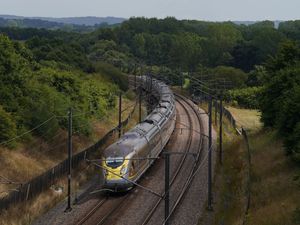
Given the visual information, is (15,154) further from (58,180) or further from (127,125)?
(127,125)

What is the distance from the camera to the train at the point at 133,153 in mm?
31797

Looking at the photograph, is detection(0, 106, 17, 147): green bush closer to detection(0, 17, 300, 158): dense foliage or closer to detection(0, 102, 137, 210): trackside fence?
detection(0, 17, 300, 158): dense foliage

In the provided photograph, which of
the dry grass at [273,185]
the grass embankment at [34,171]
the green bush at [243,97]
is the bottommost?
the green bush at [243,97]

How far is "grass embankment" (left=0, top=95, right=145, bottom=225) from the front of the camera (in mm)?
28948

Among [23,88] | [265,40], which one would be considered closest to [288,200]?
[23,88]

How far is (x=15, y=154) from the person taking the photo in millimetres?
37312

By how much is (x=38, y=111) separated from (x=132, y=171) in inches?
544

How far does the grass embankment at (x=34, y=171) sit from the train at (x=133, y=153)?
3969 mm

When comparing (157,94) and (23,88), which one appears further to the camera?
(157,94)

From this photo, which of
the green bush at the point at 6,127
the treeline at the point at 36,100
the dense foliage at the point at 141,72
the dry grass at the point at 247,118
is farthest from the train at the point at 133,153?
the dry grass at the point at 247,118

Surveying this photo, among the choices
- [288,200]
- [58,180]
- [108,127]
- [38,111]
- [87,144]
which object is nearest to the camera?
[288,200]

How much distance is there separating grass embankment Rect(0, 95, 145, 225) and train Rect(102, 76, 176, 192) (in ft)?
13.0

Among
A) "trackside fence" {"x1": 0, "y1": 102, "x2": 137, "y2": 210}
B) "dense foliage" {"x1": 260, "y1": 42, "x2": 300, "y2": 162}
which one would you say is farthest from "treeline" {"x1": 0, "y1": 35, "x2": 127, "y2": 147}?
"dense foliage" {"x1": 260, "y1": 42, "x2": 300, "y2": 162}

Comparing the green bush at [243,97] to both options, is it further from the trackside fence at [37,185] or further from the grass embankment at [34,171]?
the trackside fence at [37,185]
